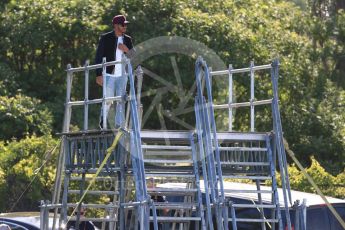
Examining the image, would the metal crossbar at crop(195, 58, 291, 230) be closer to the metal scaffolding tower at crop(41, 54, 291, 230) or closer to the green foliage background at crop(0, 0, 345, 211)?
the metal scaffolding tower at crop(41, 54, 291, 230)

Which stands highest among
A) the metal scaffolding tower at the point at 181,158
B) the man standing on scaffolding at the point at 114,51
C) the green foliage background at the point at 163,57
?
the green foliage background at the point at 163,57

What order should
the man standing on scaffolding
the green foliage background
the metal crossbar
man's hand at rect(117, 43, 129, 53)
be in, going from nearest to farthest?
the metal crossbar
the man standing on scaffolding
man's hand at rect(117, 43, 129, 53)
the green foliage background

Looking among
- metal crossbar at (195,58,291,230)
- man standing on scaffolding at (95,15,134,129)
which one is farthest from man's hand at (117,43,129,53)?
metal crossbar at (195,58,291,230)

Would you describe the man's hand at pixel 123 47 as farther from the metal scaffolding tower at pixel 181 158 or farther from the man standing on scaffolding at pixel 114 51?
the metal scaffolding tower at pixel 181 158

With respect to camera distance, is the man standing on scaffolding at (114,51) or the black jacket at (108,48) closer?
the man standing on scaffolding at (114,51)

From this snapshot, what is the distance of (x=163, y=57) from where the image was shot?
74.6 ft

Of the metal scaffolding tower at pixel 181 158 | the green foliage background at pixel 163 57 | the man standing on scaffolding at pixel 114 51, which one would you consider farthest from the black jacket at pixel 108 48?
the green foliage background at pixel 163 57

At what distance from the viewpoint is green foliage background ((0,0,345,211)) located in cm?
2238

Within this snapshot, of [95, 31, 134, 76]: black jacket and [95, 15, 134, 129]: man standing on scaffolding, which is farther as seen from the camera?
[95, 31, 134, 76]: black jacket

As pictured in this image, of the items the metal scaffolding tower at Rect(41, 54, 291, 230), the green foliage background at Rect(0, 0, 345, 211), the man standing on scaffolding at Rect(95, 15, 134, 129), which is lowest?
the metal scaffolding tower at Rect(41, 54, 291, 230)

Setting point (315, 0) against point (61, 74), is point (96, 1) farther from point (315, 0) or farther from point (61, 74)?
point (315, 0)

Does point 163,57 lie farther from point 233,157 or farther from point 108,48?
point 233,157

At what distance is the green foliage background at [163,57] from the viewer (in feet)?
73.4

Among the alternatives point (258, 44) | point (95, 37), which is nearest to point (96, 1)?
point (95, 37)
